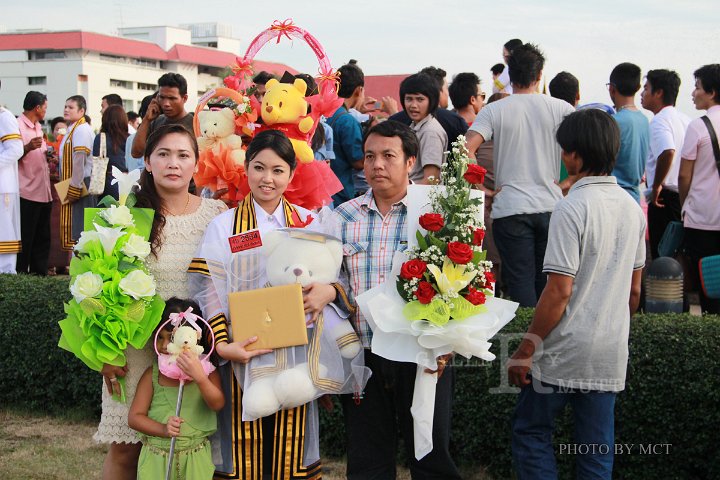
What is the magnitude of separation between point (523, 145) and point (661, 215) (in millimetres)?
2474

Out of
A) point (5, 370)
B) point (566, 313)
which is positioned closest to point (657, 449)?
point (566, 313)

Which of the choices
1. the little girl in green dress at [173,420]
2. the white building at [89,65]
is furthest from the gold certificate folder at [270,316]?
the white building at [89,65]

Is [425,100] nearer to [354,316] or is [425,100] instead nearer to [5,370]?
[354,316]

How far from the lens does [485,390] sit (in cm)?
452

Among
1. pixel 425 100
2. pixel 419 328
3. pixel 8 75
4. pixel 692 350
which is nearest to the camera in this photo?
pixel 419 328

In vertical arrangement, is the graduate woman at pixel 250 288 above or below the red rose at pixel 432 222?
below

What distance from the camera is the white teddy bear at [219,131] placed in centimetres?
439

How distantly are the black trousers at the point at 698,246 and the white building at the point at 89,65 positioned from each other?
51610 millimetres

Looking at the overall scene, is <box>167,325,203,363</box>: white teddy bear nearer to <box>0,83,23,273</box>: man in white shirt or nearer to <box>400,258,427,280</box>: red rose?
<box>400,258,427,280</box>: red rose

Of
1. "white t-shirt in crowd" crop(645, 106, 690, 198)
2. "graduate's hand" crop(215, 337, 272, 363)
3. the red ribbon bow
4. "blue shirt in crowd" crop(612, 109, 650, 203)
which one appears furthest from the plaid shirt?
"white t-shirt in crowd" crop(645, 106, 690, 198)

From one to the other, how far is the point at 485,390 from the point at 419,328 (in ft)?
4.82

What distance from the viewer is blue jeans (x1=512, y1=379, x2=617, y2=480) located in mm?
3396

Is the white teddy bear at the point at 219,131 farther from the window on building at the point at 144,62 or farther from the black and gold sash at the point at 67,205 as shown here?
the window on building at the point at 144,62

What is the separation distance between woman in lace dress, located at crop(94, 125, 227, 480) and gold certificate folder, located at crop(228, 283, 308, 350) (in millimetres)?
398
